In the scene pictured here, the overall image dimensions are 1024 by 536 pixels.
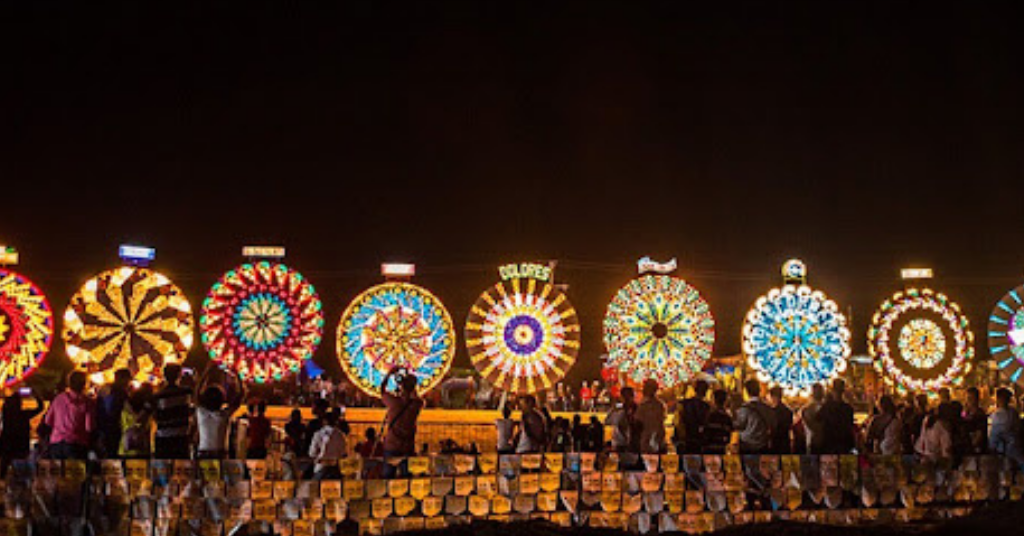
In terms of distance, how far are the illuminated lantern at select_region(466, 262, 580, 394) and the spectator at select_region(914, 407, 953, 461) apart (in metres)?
17.0

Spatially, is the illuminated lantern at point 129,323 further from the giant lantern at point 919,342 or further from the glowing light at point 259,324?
the giant lantern at point 919,342

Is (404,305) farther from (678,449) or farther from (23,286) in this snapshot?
(678,449)

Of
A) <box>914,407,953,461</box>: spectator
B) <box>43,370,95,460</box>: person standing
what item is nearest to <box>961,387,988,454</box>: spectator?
<box>914,407,953,461</box>: spectator

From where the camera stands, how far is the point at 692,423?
615 inches

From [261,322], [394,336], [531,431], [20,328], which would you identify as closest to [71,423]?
[531,431]

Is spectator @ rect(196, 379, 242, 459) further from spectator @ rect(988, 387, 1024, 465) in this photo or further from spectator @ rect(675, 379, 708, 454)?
spectator @ rect(988, 387, 1024, 465)

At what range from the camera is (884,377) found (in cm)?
3638

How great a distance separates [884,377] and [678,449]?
22.8 m

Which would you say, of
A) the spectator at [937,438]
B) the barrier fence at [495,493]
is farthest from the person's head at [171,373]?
the spectator at [937,438]

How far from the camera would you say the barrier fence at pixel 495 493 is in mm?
12562

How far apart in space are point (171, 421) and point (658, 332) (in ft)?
71.6

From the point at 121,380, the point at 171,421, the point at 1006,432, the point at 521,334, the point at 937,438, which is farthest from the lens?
the point at 521,334

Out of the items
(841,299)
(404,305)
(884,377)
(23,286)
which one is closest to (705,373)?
(884,377)

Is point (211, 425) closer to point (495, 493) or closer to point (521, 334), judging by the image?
point (495, 493)
